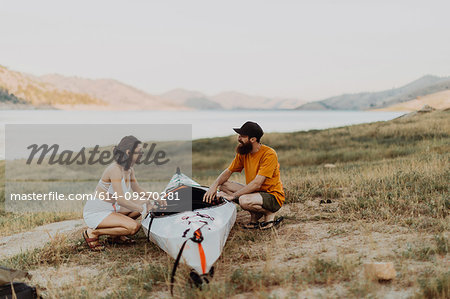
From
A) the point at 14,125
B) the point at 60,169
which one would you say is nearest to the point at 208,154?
the point at 60,169

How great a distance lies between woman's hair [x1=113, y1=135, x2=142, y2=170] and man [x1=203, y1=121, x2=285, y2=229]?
1.49 meters

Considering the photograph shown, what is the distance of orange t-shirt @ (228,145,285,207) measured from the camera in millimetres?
6613

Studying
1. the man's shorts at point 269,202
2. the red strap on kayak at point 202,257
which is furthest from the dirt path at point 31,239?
the man's shorts at point 269,202

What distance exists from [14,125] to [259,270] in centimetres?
1790

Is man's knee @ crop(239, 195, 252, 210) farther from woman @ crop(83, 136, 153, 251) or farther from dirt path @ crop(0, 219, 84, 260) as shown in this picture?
dirt path @ crop(0, 219, 84, 260)

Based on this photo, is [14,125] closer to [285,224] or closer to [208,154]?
[208,154]

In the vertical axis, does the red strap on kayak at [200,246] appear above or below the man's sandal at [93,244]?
above

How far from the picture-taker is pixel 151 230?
6.25 m

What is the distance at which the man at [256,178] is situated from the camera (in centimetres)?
659

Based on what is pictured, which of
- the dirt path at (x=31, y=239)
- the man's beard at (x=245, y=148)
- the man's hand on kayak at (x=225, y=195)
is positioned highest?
the man's beard at (x=245, y=148)

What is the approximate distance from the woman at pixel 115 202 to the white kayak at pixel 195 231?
14.7 inches

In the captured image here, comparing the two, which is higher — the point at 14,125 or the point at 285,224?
the point at 14,125

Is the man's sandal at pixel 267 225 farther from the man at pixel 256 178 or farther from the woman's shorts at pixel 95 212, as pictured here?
the woman's shorts at pixel 95 212

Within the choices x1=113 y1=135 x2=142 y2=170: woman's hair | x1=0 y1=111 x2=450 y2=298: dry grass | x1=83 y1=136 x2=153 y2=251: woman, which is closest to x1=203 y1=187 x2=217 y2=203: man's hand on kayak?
x1=0 y1=111 x2=450 y2=298: dry grass
